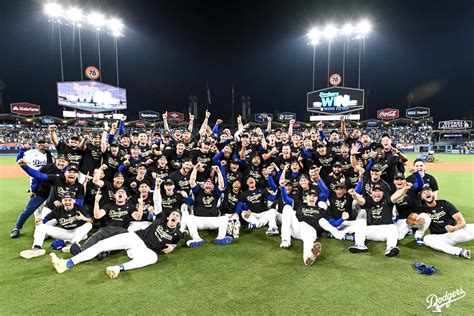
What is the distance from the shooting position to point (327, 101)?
34.7 metres

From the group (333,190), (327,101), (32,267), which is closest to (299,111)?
(327,101)

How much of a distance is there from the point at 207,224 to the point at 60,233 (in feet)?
10.0

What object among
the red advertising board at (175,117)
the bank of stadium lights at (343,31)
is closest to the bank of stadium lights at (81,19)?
the red advertising board at (175,117)

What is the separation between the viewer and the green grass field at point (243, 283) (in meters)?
3.30

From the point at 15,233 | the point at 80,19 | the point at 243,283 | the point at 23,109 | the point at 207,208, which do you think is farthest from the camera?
the point at 23,109

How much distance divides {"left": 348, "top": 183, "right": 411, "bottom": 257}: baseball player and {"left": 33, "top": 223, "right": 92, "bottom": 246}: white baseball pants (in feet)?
17.7

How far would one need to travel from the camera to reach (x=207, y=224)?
6234mm

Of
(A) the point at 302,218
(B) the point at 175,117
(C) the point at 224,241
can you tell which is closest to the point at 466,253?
(A) the point at 302,218

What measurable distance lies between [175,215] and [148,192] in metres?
1.41

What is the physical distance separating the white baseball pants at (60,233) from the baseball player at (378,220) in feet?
17.7

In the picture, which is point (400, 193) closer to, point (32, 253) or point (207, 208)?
point (207, 208)

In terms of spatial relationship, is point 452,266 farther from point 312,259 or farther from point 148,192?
point 148,192

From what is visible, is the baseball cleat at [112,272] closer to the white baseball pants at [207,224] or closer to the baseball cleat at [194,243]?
the baseball cleat at [194,243]

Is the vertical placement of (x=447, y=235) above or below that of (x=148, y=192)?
below
